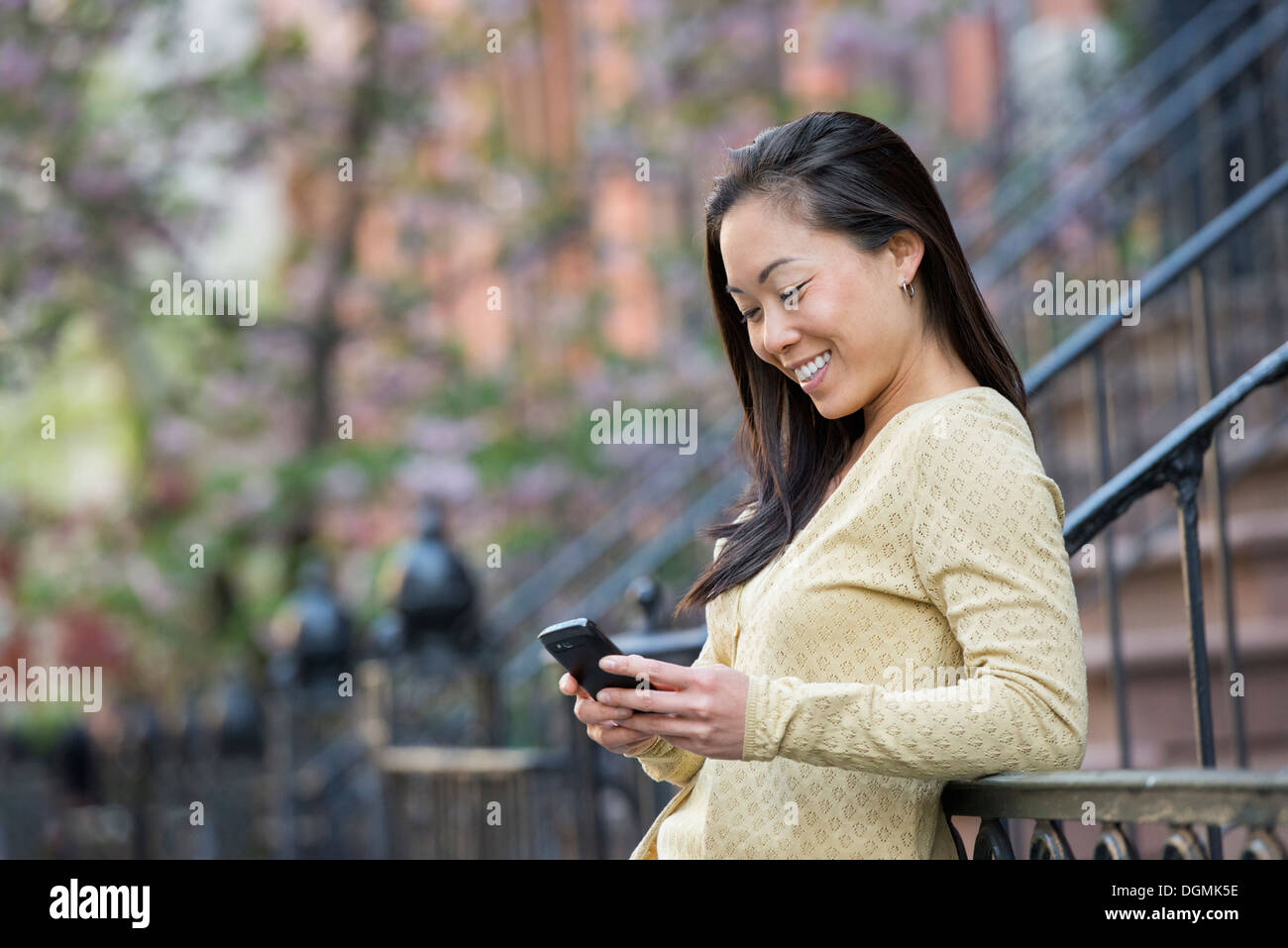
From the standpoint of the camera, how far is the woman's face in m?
2.17

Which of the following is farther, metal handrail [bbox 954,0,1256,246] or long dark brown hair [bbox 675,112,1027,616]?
metal handrail [bbox 954,0,1256,246]

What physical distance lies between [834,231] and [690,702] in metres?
0.69

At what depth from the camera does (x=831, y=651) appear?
84.3 inches

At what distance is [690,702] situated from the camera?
1987mm

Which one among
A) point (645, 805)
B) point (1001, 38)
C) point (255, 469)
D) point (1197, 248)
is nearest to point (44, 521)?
point (255, 469)

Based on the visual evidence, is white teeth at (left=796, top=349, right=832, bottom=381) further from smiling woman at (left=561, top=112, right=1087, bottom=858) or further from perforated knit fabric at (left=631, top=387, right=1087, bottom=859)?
perforated knit fabric at (left=631, top=387, right=1087, bottom=859)

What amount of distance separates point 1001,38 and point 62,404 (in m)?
11.3

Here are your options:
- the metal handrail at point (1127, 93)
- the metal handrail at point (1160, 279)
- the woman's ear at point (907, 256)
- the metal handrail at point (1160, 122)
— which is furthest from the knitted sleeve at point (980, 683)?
the metal handrail at point (1127, 93)

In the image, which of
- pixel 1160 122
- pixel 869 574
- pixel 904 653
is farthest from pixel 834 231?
pixel 1160 122

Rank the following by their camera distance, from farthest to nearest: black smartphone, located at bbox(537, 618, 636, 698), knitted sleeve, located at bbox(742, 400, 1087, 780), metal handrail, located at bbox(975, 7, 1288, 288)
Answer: metal handrail, located at bbox(975, 7, 1288, 288) → black smartphone, located at bbox(537, 618, 636, 698) → knitted sleeve, located at bbox(742, 400, 1087, 780)
